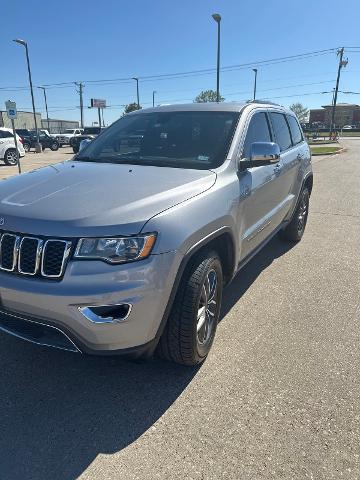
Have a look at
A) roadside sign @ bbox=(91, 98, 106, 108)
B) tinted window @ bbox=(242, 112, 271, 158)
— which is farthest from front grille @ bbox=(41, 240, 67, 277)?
roadside sign @ bbox=(91, 98, 106, 108)

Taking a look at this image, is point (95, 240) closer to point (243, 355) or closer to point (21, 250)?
point (21, 250)

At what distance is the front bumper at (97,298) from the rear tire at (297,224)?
367 centimetres

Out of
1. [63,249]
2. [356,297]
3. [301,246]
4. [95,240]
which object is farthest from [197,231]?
[301,246]

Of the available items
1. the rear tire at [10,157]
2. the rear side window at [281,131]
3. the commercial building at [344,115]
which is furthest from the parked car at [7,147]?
the commercial building at [344,115]

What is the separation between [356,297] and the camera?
13.4 ft

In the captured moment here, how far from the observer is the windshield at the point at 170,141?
→ 331 cm

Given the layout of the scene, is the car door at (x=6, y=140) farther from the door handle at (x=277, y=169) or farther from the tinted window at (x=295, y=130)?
Result: the door handle at (x=277, y=169)

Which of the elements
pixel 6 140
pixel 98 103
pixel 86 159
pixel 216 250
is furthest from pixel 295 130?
pixel 98 103

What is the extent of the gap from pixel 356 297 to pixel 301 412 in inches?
77.8

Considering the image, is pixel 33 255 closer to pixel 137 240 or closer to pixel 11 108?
pixel 137 240

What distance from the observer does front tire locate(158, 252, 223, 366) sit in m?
2.53

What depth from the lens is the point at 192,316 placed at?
8.36 ft

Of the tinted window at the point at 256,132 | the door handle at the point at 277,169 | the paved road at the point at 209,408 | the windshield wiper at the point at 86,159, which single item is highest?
the tinted window at the point at 256,132

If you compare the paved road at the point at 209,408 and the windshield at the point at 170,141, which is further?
the windshield at the point at 170,141
